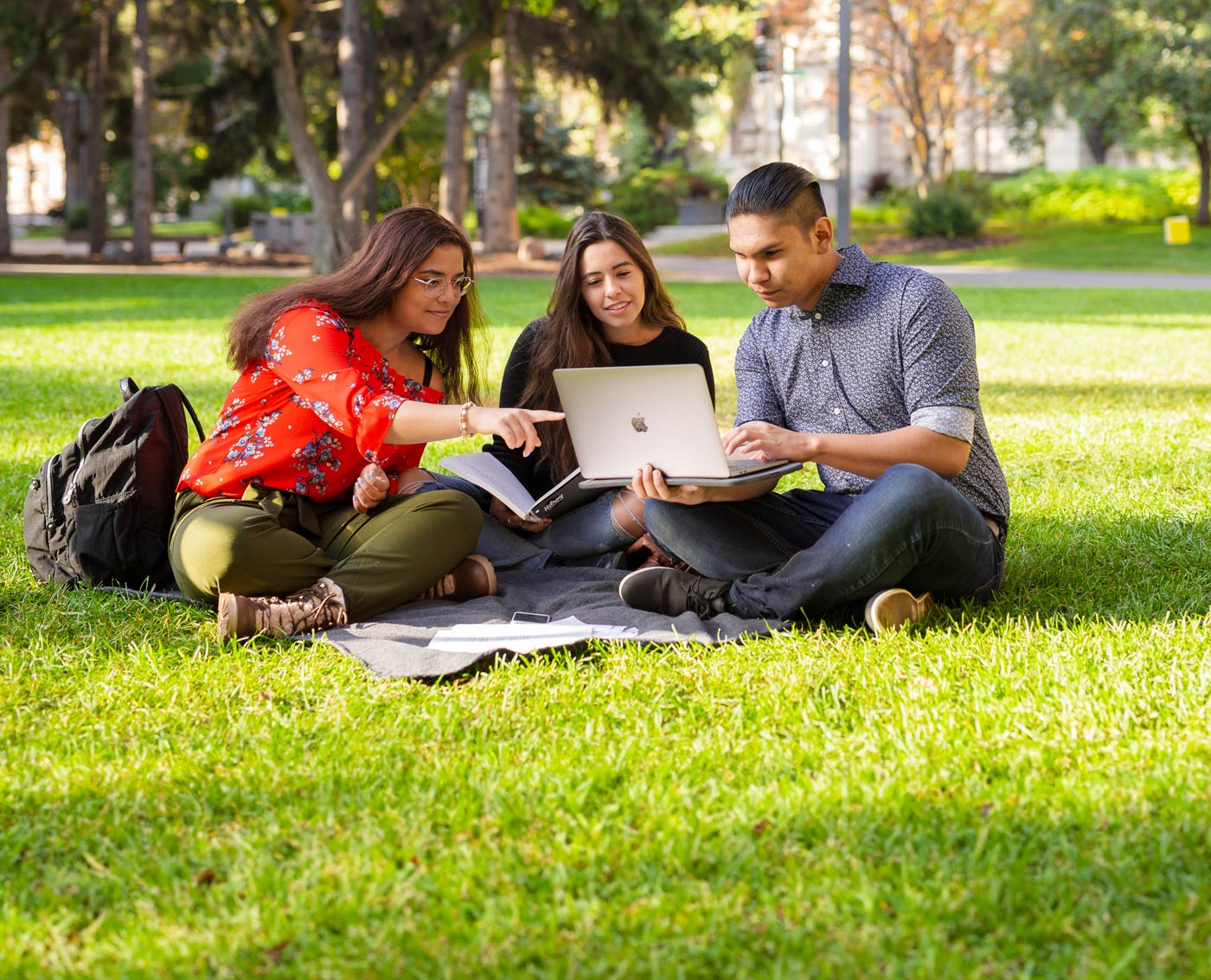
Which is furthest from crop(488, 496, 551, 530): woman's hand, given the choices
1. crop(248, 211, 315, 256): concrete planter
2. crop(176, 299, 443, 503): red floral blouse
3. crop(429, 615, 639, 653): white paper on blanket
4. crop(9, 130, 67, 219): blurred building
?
crop(9, 130, 67, 219): blurred building

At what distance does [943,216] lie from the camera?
2950 cm

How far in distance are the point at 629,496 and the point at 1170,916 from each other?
2667 mm

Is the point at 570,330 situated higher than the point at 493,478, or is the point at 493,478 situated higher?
the point at 570,330

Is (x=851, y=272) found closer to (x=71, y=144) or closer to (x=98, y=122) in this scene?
(x=98, y=122)

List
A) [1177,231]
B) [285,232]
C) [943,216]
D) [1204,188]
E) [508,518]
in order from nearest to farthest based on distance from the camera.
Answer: [508,518] < [1177,231] < [943,216] < [285,232] < [1204,188]

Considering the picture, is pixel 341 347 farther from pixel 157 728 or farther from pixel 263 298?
pixel 157 728

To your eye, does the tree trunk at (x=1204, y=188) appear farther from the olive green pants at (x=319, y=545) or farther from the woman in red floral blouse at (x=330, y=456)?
the olive green pants at (x=319, y=545)

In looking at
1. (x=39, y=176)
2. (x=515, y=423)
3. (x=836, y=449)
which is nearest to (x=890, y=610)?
(x=836, y=449)

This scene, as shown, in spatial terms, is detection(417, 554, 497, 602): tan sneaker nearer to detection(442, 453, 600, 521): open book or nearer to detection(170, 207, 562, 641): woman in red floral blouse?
detection(170, 207, 562, 641): woman in red floral blouse

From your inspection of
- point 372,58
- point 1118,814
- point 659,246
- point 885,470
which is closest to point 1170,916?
point 1118,814

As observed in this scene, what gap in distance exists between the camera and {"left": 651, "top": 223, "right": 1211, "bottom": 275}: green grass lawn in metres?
25.0

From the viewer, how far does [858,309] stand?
12.8 feet

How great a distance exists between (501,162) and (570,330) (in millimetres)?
21772

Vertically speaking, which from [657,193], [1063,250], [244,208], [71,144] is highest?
[71,144]
